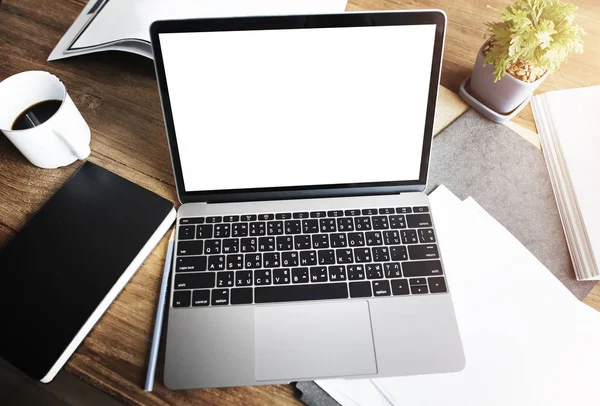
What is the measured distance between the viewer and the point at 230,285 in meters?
0.59

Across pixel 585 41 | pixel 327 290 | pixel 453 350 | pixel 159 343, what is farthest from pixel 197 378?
pixel 585 41

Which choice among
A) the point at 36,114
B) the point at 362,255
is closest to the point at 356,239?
the point at 362,255

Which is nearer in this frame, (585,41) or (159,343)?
(159,343)

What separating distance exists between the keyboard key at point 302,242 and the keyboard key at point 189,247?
133 millimetres

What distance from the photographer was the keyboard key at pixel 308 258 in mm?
608

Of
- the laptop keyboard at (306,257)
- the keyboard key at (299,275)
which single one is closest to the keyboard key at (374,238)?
the laptop keyboard at (306,257)

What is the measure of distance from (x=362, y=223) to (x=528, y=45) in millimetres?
350

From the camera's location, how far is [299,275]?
1.97ft

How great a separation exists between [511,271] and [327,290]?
27 centimetres

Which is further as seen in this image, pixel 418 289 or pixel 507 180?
pixel 507 180

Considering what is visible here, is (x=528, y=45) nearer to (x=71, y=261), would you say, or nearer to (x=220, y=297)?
(x=220, y=297)

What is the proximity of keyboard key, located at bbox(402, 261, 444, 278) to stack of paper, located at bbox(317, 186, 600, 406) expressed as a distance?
0.11ft

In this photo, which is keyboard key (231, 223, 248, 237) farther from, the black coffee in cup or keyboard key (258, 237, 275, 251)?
the black coffee in cup

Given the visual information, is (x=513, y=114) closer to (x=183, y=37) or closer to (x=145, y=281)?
(x=183, y=37)
